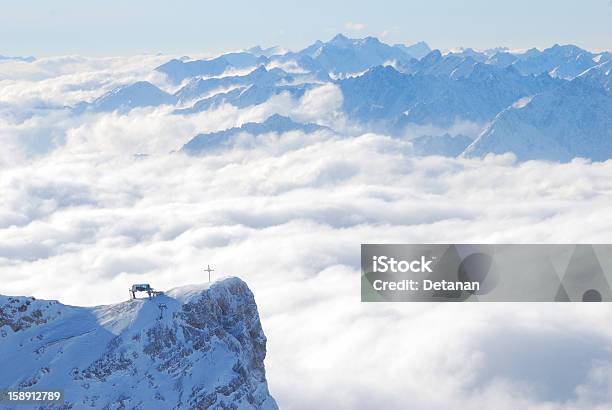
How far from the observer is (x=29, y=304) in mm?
140750

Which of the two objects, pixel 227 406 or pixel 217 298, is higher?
pixel 217 298

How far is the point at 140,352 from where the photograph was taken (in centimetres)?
13050

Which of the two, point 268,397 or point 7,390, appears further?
point 268,397

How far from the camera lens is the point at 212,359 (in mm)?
133500

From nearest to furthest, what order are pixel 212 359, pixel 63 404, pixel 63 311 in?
pixel 63 404 < pixel 212 359 < pixel 63 311

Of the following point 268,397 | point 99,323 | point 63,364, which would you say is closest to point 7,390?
point 63,364

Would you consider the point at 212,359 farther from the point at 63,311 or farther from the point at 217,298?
the point at 63,311

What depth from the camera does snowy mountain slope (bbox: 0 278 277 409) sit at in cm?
12762

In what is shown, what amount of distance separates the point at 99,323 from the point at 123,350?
970 cm

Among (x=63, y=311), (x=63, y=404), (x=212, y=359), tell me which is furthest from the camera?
(x=63, y=311)

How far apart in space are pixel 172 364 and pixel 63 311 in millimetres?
26645

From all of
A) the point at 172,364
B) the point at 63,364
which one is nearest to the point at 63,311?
the point at 63,364

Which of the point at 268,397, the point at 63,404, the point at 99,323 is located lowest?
the point at 268,397

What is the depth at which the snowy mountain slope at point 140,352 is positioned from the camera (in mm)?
127625
